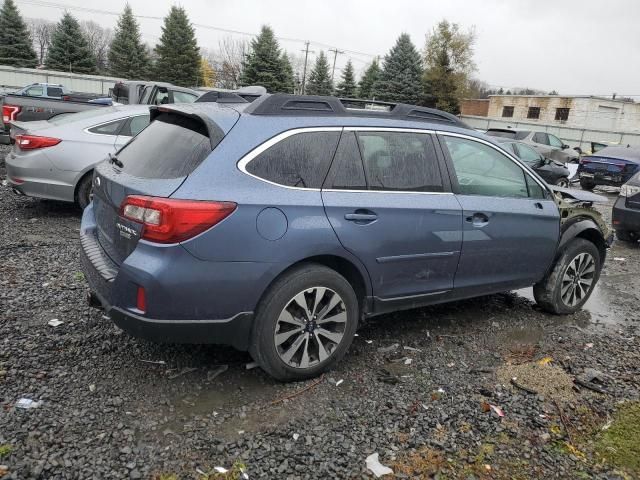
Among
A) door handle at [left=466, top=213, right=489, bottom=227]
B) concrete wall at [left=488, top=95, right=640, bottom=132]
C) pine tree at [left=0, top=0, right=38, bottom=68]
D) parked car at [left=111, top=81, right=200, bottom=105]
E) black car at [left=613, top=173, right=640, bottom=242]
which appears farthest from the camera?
concrete wall at [left=488, top=95, right=640, bottom=132]

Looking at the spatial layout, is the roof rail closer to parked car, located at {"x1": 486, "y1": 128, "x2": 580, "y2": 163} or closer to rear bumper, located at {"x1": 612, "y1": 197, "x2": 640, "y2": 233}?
rear bumper, located at {"x1": 612, "y1": 197, "x2": 640, "y2": 233}

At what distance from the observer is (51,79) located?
35594 mm

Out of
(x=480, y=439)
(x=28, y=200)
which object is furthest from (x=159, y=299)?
(x=28, y=200)

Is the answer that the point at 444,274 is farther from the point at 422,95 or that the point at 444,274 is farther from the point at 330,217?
the point at 422,95

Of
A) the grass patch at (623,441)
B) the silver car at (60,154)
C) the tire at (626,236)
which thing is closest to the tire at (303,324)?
the grass patch at (623,441)

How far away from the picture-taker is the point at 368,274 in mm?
3492

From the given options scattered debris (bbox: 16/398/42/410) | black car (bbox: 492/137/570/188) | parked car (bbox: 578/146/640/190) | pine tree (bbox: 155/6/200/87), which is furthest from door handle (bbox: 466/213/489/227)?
pine tree (bbox: 155/6/200/87)

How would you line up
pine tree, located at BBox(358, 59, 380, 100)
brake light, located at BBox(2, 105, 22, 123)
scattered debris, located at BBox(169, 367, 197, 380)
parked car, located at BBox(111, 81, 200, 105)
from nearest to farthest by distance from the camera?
scattered debris, located at BBox(169, 367, 197, 380)
brake light, located at BBox(2, 105, 22, 123)
parked car, located at BBox(111, 81, 200, 105)
pine tree, located at BBox(358, 59, 380, 100)

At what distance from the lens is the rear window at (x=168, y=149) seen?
3.08m

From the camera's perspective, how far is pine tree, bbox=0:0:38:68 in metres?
41.1

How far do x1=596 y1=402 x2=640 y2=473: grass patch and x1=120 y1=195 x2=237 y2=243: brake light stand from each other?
256cm

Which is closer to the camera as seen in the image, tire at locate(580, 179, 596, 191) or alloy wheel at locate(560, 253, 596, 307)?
alloy wheel at locate(560, 253, 596, 307)

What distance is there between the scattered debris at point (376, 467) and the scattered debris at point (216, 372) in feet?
3.91

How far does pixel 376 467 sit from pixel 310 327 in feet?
3.11
